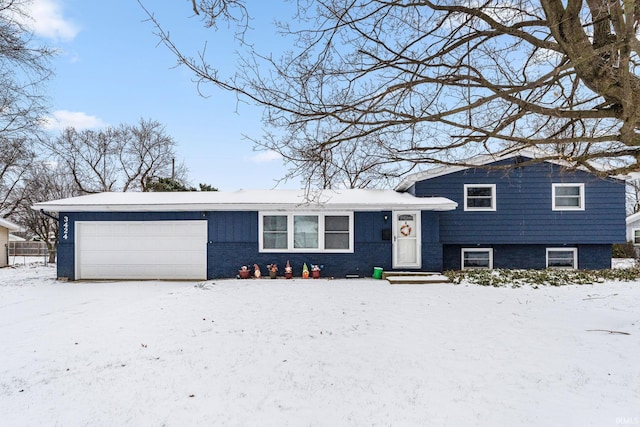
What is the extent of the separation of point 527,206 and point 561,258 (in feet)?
8.18

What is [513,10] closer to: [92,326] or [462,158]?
[462,158]

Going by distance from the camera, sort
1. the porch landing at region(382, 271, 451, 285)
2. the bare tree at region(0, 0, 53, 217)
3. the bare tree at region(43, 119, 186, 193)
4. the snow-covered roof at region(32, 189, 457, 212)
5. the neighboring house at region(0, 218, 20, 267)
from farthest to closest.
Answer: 1. the bare tree at region(43, 119, 186, 193)
2. the neighboring house at region(0, 218, 20, 267)
3. the snow-covered roof at region(32, 189, 457, 212)
4. the porch landing at region(382, 271, 451, 285)
5. the bare tree at region(0, 0, 53, 217)

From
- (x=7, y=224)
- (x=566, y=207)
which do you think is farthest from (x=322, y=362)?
(x=7, y=224)

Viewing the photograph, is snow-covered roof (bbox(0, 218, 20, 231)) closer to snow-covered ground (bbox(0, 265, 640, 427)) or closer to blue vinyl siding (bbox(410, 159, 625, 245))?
snow-covered ground (bbox(0, 265, 640, 427))

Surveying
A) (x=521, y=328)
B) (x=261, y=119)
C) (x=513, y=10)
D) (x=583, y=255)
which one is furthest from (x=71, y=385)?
(x=583, y=255)

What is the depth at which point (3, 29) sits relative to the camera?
6.50 m

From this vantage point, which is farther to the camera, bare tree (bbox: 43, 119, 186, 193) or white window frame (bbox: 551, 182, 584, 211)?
bare tree (bbox: 43, 119, 186, 193)

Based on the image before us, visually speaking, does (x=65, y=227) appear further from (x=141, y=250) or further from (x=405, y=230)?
(x=405, y=230)

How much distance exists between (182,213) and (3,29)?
237 inches

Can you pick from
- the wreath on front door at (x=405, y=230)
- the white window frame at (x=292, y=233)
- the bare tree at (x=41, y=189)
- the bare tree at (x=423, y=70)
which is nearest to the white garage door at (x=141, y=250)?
the white window frame at (x=292, y=233)

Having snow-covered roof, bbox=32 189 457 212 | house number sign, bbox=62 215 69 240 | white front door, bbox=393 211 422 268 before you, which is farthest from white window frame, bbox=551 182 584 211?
house number sign, bbox=62 215 69 240

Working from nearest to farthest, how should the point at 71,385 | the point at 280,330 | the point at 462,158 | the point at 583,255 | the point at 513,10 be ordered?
1. the point at 71,385
2. the point at 513,10
3. the point at 280,330
4. the point at 462,158
5. the point at 583,255

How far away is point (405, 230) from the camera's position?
11.2m

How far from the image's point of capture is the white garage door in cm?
1119
